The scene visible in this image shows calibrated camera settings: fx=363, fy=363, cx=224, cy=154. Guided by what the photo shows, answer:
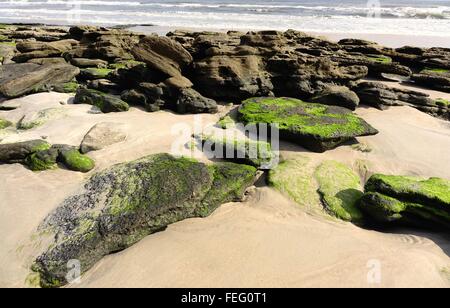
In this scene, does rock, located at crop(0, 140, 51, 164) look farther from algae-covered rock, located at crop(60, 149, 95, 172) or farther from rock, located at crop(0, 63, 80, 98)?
rock, located at crop(0, 63, 80, 98)

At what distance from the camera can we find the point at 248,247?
4902 millimetres

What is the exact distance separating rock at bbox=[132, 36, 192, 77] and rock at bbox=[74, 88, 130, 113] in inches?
55.8

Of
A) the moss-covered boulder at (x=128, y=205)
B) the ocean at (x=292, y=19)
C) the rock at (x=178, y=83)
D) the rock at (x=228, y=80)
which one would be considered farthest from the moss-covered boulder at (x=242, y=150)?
the ocean at (x=292, y=19)

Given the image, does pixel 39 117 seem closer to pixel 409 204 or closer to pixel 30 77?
pixel 30 77

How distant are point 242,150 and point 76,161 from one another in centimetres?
310

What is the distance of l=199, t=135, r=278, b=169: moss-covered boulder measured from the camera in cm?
682

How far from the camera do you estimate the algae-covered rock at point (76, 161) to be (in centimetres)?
665

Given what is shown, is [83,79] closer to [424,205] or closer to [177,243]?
[177,243]

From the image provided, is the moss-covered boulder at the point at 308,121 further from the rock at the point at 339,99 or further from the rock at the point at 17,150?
the rock at the point at 17,150

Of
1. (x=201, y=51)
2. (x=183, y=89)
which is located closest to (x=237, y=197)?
(x=183, y=89)

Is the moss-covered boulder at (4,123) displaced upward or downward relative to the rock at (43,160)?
upward

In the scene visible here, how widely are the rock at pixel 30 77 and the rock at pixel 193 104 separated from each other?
4.56 meters

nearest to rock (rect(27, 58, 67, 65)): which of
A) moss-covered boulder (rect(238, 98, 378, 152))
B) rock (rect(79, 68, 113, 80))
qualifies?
rock (rect(79, 68, 113, 80))

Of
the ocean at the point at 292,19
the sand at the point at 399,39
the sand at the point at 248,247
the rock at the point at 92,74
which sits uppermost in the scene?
the ocean at the point at 292,19
